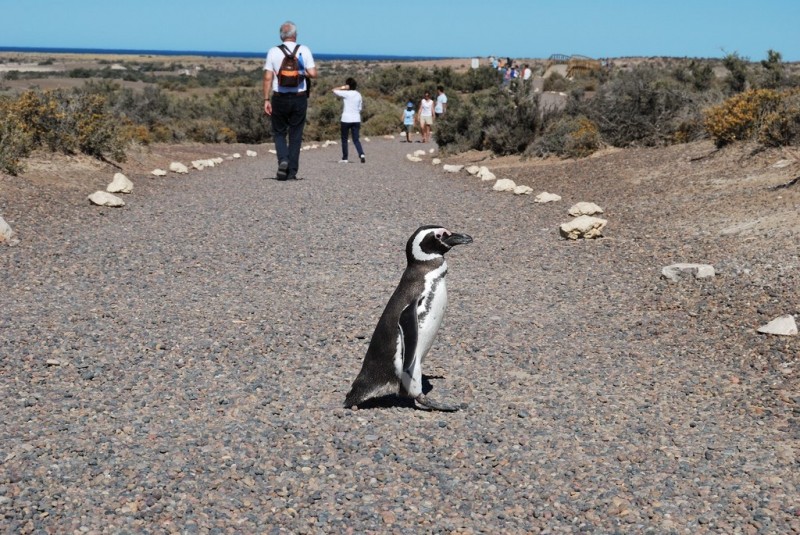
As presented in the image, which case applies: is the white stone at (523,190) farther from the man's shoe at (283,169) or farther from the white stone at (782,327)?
the white stone at (782,327)

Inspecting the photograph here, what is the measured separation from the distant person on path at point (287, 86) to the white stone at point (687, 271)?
709cm

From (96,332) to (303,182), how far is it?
8467 millimetres

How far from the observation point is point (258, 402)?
4789mm

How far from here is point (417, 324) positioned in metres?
4.57

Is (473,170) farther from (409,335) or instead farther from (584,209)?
(409,335)

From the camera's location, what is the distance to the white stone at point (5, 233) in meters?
8.71

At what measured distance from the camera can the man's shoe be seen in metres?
14.3

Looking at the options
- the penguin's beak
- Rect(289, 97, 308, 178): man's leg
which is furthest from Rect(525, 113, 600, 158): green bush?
the penguin's beak

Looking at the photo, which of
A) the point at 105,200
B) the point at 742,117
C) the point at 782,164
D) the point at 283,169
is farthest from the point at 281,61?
the point at 782,164

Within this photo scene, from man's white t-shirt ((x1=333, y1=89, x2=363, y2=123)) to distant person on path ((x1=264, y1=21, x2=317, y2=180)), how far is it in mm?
3443

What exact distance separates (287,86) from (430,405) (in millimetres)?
9528

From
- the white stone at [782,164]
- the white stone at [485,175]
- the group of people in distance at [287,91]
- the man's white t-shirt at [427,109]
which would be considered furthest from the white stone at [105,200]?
the man's white t-shirt at [427,109]

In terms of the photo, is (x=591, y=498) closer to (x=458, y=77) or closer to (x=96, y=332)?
(x=96, y=332)

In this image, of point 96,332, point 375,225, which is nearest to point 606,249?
point 375,225
